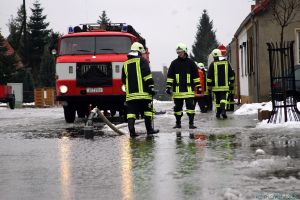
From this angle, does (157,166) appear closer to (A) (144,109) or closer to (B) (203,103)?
(A) (144,109)

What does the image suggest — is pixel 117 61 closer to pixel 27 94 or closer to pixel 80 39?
pixel 80 39

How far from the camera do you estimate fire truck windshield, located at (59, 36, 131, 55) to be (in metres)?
17.1

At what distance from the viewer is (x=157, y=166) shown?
7.41 metres

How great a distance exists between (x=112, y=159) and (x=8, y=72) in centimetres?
4253

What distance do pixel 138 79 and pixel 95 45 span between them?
18.9 ft

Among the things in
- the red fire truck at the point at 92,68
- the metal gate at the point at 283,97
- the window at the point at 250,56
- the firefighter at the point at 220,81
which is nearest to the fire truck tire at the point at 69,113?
the red fire truck at the point at 92,68

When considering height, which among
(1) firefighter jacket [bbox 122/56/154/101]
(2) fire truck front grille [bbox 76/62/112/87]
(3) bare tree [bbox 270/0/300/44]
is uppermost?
(3) bare tree [bbox 270/0/300/44]

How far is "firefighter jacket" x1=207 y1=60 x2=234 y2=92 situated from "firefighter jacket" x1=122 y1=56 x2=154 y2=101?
213 inches

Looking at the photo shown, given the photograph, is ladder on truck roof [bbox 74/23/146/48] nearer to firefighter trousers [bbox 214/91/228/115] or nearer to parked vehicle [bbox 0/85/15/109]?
firefighter trousers [bbox 214/91/228/115]

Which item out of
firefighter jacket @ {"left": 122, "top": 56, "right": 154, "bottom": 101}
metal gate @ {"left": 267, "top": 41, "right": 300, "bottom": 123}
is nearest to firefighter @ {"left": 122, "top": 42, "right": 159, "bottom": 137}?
firefighter jacket @ {"left": 122, "top": 56, "right": 154, "bottom": 101}

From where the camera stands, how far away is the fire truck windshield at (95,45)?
17.1m

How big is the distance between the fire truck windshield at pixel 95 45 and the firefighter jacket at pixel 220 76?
2423 mm

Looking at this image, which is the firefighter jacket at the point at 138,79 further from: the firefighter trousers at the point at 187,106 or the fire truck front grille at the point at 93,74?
the fire truck front grille at the point at 93,74

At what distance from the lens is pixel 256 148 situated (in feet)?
29.3
